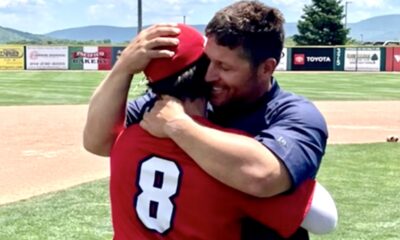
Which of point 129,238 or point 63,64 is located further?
point 63,64

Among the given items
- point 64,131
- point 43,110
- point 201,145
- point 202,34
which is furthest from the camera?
point 43,110

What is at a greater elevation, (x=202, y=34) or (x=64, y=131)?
(x=202, y=34)

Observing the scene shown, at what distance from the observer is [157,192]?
2.01m

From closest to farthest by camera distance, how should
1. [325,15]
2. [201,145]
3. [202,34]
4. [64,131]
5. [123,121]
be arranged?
[201,145], [202,34], [123,121], [64,131], [325,15]

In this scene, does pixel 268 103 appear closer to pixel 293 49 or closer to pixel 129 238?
pixel 129 238

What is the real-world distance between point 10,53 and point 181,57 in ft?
140

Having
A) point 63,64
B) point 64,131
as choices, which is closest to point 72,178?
point 64,131

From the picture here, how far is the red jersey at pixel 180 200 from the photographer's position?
1.93 meters

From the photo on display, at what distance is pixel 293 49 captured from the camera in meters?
44.6

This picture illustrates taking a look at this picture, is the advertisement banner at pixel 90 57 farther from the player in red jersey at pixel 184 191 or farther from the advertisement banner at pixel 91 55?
the player in red jersey at pixel 184 191

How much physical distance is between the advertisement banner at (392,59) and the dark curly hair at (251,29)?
140ft

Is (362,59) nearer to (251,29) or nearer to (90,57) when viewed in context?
(90,57)

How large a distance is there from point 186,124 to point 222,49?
0.72ft

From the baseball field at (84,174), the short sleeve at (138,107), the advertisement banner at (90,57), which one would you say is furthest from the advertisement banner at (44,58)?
the short sleeve at (138,107)
